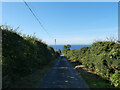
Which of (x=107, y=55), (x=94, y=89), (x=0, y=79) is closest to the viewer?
(x=0, y=79)

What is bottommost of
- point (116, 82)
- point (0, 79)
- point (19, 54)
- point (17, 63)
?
point (116, 82)

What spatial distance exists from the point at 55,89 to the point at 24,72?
216 centimetres

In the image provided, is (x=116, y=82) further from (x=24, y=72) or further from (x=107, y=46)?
(x=24, y=72)

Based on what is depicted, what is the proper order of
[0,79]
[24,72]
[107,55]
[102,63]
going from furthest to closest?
[102,63]
[107,55]
[24,72]
[0,79]

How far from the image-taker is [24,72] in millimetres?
5121

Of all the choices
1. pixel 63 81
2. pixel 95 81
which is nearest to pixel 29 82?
pixel 63 81

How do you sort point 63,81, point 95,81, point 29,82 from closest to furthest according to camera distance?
point 29,82 < point 95,81 < point 63,81

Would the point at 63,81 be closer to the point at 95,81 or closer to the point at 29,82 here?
the point at 95,81

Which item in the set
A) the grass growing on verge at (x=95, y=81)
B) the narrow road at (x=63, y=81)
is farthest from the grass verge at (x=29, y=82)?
the grass growing on verge at (x=95, y=81)

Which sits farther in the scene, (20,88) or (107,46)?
(107,46)

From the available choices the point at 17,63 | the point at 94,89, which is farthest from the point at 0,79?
the point at 94,89

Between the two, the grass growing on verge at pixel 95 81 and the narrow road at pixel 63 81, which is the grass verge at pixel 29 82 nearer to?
the narrow road at pixel 63 81

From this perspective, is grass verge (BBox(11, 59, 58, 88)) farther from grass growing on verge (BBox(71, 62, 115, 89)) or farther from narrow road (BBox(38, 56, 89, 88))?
grass growing on verge (BBox(71, 62, 115, 89))

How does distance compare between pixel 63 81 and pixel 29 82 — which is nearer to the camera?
pixel 29 82
